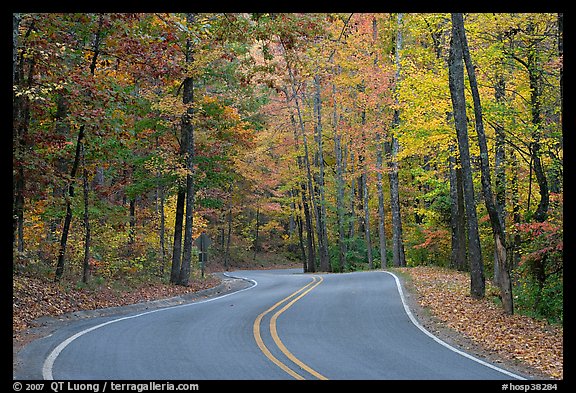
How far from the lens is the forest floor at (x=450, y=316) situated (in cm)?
981

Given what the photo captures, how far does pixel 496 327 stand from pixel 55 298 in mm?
11407

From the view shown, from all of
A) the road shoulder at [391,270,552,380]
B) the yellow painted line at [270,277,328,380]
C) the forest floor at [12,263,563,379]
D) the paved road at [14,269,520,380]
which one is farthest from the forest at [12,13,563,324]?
the yellow painted line at [270,277,328,380]

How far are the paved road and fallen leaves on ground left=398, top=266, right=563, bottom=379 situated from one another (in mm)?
1065

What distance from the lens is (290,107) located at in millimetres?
34250

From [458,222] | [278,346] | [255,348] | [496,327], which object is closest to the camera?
[255,348]

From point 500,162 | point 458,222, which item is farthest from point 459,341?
point 458,222

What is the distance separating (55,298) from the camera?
47.0 feet

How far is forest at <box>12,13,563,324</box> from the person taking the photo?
13.7 meters

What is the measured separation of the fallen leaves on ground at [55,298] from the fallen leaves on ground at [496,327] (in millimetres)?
9353

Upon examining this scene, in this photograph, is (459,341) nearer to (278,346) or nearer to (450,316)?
(450,316)

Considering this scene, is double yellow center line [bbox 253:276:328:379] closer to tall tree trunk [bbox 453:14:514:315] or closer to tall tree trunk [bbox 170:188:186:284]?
tall tree trunk [bbox 453:14:514:315]

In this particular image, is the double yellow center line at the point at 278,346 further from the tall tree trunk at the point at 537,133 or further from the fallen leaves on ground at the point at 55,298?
the tall tree trunk at the point at 537,133
